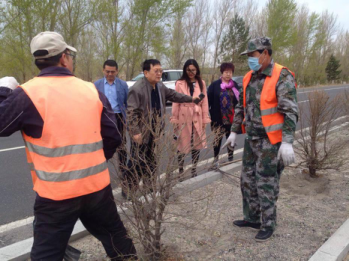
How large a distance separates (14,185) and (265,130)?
3.67 m

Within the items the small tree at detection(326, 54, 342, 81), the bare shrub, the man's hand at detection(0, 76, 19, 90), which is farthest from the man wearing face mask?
the small tree at detection(326, 54, 342, 81)

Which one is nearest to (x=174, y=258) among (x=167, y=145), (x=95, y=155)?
(x=167, y=145)

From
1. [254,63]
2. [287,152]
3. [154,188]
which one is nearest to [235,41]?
[254,63]

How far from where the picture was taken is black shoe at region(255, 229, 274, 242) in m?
2.67

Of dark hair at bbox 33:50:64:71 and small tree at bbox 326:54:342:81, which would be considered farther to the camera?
small tree at bbox 326:54:342:81

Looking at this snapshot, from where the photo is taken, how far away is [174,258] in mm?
2396

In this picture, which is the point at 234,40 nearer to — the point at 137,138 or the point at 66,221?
the point at 137,138

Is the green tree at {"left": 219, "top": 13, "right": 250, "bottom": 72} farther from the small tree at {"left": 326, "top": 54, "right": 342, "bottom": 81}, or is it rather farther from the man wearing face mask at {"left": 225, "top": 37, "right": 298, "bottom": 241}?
the man wearing face mask at {"left": 225, "top": 37, "right": 298, "bottom": 241}

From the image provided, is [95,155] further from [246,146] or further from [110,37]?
[110,37]

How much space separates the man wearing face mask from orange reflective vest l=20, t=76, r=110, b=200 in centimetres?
155

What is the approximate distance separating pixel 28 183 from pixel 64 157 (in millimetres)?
3225

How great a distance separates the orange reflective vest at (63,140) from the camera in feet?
5.12

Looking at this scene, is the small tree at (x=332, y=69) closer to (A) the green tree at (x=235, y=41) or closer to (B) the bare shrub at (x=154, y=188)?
(A) the green tree at (x=235, y=41)

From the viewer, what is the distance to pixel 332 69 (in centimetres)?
4359
